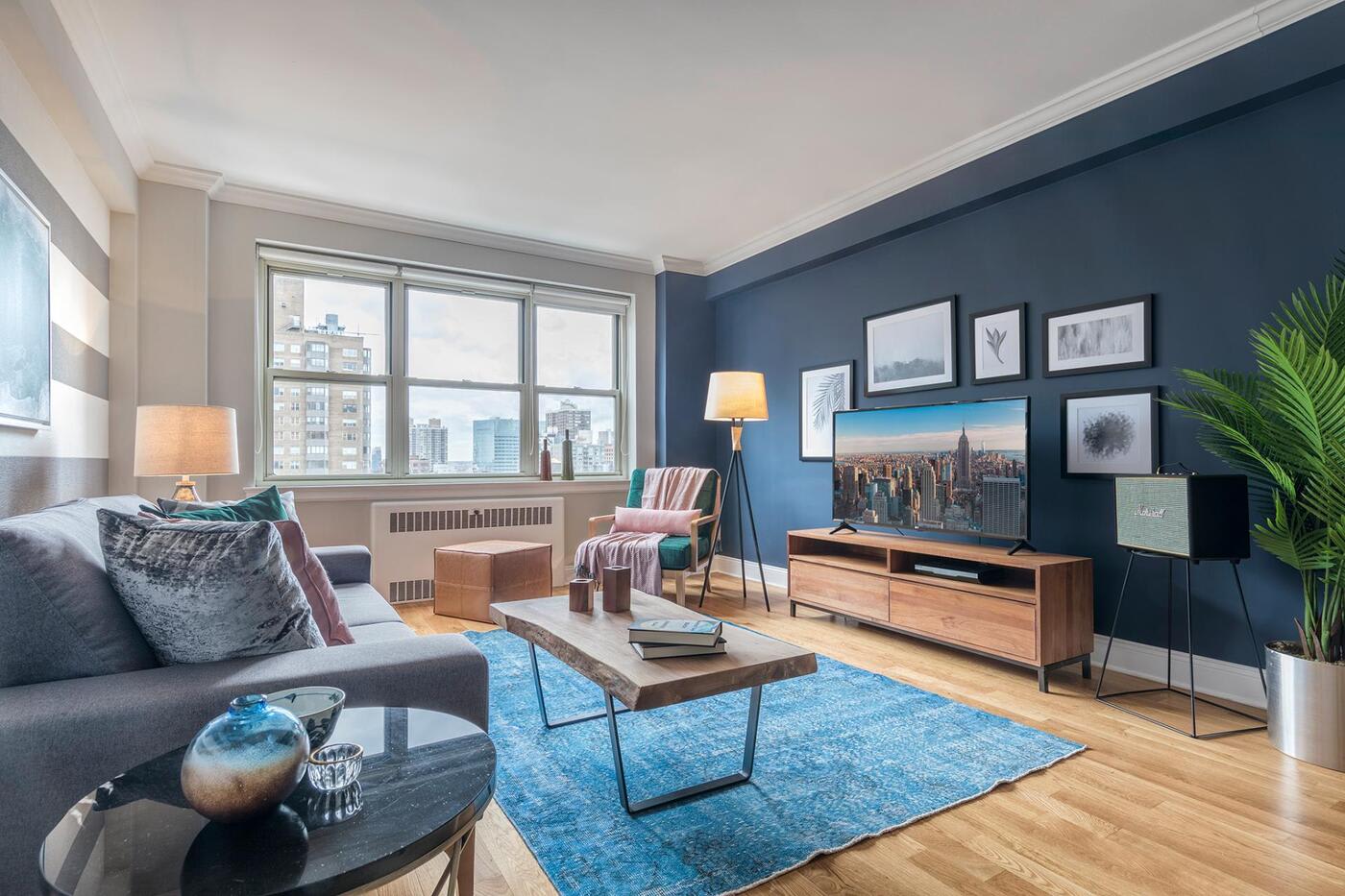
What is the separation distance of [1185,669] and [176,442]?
14.7ft

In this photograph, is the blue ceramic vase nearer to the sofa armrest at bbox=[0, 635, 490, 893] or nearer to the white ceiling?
the sofa armrest at bbox=[0, 635, 490, 893]

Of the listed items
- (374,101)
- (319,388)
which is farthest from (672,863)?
(319,388)

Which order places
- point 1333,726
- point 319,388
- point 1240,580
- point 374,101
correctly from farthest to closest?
1. point 319,388
2. point 374,101
3. point 1240,580
4. point 1333,726

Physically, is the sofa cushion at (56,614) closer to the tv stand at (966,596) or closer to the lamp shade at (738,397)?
the tv stand at (966,596)

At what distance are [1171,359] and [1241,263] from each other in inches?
16.9

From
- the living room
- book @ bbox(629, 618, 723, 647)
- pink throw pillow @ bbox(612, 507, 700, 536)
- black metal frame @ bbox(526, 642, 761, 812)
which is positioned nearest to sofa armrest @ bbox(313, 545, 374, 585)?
the living room

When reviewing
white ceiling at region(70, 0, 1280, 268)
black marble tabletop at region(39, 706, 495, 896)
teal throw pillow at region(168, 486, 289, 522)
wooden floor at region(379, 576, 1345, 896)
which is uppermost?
white ceiling at region(70, 0, 1280, 268)

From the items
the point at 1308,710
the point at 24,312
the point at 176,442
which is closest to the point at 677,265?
the point at 176,442

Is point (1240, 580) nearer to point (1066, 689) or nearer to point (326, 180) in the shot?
point (1066, 689)

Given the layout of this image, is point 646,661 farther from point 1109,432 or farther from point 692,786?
point 1109,432

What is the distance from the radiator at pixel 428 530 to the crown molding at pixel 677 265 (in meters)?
2.11

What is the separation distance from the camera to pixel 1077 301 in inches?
131

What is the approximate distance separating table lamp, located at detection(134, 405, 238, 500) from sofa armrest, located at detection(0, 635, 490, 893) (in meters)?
2.10

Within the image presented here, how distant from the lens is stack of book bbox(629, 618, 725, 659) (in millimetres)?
1904
